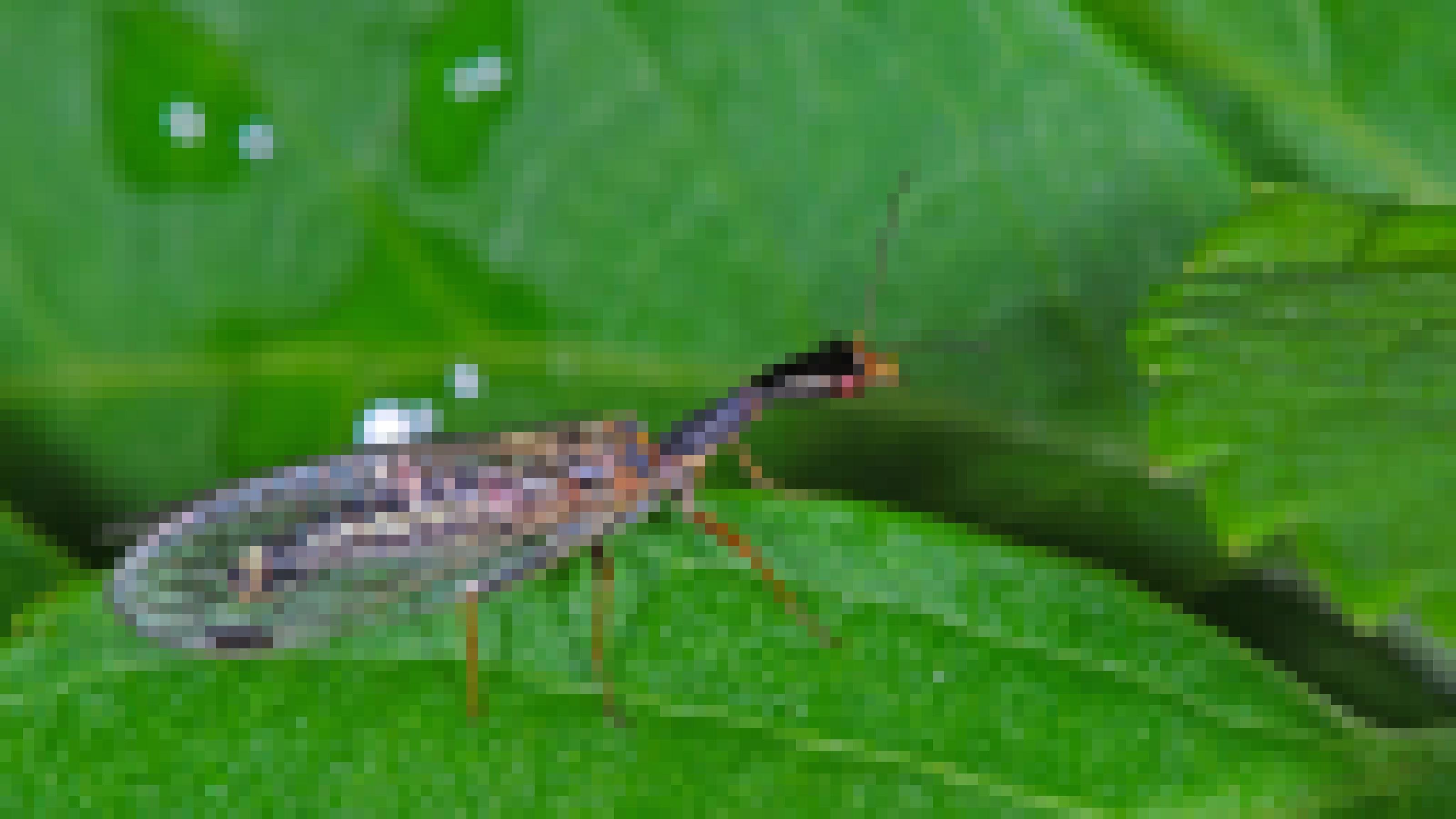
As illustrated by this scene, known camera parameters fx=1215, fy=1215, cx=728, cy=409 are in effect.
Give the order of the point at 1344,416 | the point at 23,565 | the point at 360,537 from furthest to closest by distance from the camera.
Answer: the point at 360,537 → the point at 23,565 → the point at 1344,416

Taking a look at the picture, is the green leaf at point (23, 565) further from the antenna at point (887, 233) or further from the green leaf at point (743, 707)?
the antenna at point (887, 233)

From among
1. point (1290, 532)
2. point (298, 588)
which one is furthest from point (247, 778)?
point (1290, 532)

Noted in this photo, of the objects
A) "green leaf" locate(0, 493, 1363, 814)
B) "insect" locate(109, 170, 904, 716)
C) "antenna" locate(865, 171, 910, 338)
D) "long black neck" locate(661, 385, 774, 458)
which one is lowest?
"green leaf" locate(0, 493, 1363, 814)

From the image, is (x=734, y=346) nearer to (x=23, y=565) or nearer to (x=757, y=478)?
(x=757, y=478)

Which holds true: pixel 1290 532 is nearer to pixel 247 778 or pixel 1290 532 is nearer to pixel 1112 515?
pixel 1112 515

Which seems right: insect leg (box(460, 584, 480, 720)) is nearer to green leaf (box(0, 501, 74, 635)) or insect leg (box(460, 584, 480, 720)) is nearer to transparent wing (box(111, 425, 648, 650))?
transparent wing (box(111, 425, 648, 650))

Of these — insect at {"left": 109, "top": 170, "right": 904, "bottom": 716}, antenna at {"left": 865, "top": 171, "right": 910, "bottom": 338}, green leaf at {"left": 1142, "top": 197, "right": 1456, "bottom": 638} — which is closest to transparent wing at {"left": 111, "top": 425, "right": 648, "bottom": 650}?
insect at {"left": 109, "top": 170, "right": 904, "bottom": 716}

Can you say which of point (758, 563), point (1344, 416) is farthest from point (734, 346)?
point (1344, 416)

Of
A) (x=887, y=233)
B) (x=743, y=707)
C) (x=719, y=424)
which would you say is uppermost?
(x=887, y=233)
